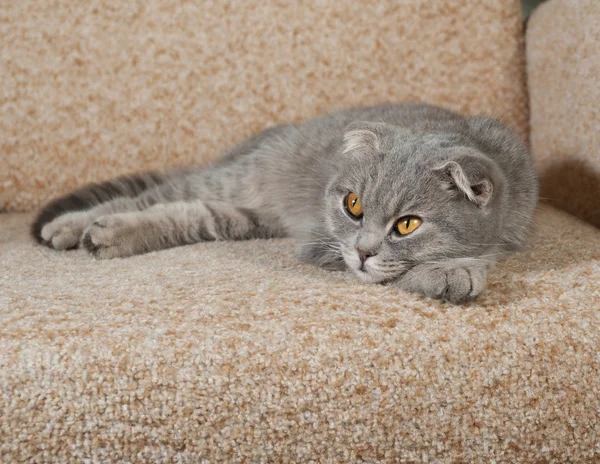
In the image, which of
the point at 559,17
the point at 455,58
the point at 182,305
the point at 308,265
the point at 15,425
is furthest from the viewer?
the point at 455,58

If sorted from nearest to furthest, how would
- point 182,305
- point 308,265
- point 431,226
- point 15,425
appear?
point 15,425 < point 182,305 < point 431,226 < point 308,265

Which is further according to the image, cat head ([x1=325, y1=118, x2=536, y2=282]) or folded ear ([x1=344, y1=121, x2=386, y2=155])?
folded ear ([x1=344, y1=121, x2=386, y2=155])

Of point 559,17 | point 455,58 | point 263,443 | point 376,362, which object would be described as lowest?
point 263,443

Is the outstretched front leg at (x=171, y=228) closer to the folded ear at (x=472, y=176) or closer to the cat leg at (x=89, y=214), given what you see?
the cat leg at (x=89, y=214)

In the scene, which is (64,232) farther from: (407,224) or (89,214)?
(407,224)

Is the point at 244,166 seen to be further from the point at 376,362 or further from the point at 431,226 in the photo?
the point at 376,362

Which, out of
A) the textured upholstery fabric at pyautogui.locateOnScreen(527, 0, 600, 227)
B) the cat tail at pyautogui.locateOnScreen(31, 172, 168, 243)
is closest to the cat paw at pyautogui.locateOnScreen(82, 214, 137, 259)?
the cat tail at pyautogui.locateOnScreen(31, 172, 168, 243)

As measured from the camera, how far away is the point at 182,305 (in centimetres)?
107

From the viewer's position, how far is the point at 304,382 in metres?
0.93

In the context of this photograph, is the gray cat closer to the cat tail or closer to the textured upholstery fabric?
the cat tail

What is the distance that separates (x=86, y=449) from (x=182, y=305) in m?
0.29

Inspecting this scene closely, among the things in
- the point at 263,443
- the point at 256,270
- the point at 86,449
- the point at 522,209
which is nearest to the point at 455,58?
the point at 522,209

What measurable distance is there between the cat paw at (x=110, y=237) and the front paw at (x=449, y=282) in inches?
28.8

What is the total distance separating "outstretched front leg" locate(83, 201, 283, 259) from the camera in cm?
150
